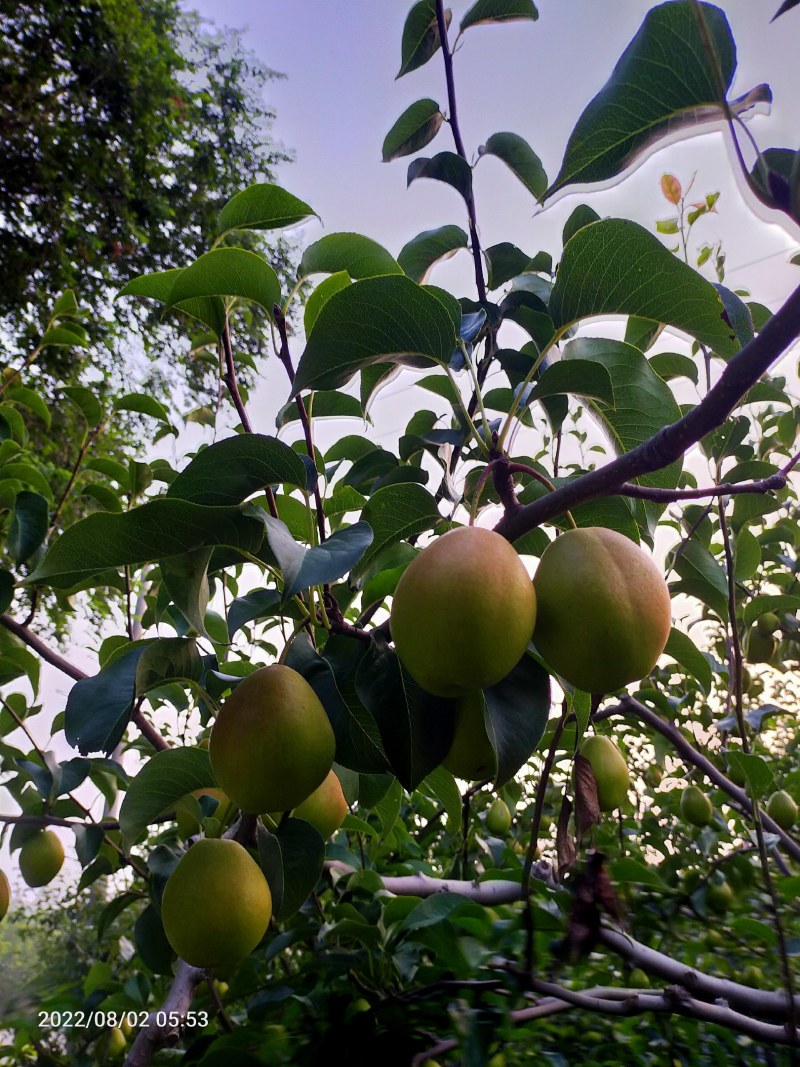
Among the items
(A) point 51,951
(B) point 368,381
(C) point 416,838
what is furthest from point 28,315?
(B) point 368,381

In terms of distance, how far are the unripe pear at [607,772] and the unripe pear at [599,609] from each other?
1.38 ft

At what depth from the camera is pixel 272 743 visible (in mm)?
490

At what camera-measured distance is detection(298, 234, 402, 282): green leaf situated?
0.65 meters

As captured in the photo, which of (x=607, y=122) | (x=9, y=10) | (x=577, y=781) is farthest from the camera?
(x=9, y=10)

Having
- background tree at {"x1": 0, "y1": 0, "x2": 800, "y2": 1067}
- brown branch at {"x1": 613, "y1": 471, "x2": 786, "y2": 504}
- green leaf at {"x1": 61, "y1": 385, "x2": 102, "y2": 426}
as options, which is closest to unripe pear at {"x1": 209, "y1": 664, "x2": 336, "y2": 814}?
background tree at {"x1": 0, "y1": 0, "x2": 800, "y2": 1067}

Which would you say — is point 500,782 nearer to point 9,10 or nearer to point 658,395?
point 658,395

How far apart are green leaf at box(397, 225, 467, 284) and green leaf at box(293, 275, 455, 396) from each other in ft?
1.09

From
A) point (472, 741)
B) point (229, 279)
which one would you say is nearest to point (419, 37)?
point (229, 279)

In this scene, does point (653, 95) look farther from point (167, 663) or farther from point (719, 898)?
point (719, 898)

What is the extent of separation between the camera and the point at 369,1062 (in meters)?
0.72

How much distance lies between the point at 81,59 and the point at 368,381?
753 cm

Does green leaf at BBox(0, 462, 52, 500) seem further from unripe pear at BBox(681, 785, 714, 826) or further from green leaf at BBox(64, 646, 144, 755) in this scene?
unripe pear at BBox(681, 785, 714, 826)

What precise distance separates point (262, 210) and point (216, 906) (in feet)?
1.95

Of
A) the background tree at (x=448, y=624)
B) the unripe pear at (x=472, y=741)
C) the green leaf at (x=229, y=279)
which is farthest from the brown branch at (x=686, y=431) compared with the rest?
the green leaf at (x=229, y=279)
